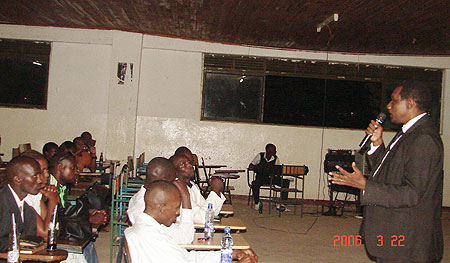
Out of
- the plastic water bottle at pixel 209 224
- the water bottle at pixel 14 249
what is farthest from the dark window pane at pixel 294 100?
the water bottle at pixel 14 249

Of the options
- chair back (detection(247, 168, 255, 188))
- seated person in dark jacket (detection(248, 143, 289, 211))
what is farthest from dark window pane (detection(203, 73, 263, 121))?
chair back (detection(247, 168, 255, 188))

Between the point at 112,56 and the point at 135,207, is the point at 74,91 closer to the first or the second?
the point at 112,56

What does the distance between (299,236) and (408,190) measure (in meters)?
4.47

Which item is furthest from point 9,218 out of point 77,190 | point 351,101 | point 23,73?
point 351,101

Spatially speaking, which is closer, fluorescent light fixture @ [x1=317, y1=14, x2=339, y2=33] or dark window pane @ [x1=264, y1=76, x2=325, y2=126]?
fluorescent light fixture @ [x1=317, y1=14, x2=339, y2=33]

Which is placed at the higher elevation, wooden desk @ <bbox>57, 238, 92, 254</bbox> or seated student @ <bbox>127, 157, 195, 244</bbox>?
seated student @ <bbox>127, 157, 195, 244</bbox>

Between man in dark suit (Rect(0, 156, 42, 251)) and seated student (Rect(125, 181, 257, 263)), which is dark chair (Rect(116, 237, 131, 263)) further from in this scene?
man in dark suit (Rect(0, 156, 42, 251))

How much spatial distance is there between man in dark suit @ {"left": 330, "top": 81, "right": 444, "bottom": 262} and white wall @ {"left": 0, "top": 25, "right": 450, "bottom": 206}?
7.17 meters

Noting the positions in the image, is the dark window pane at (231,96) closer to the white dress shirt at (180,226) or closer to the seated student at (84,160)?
the seated student at (84,160)

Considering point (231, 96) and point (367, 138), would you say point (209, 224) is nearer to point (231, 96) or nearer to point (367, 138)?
point (367, 138)

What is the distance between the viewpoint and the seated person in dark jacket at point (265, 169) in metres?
8.54

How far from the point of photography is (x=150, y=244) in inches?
90.6

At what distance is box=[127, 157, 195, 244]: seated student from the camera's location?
3.08 metres

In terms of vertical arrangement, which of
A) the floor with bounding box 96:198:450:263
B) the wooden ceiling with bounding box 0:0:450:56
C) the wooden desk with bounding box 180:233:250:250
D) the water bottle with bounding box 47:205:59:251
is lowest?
the floor with bounding box 96:198:450:263
